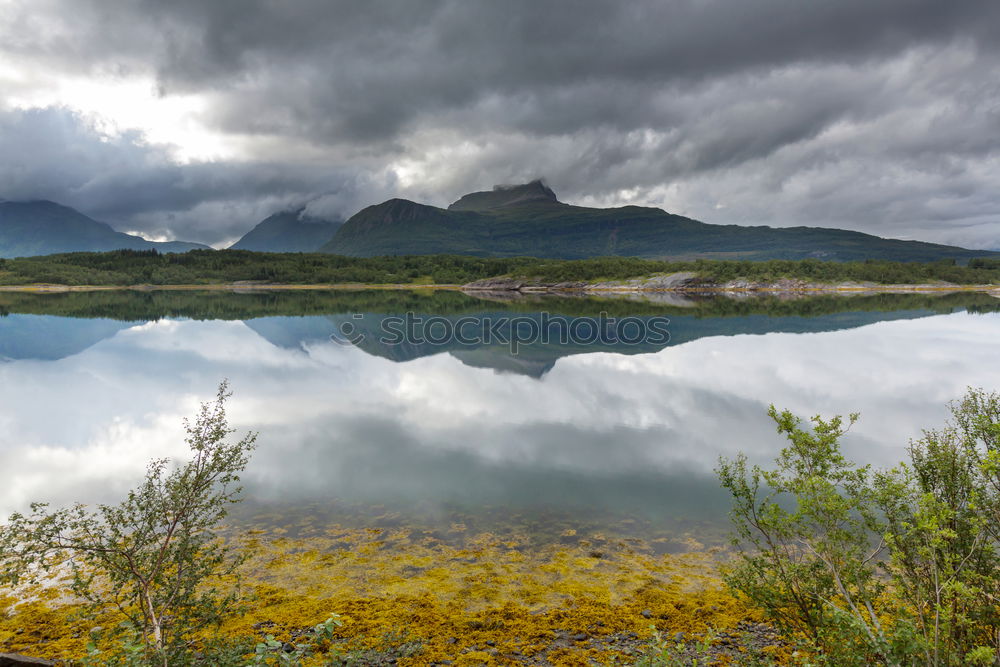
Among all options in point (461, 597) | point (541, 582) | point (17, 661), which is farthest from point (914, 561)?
point (17, 661)

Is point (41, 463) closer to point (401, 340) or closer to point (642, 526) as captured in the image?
point (642, 526)

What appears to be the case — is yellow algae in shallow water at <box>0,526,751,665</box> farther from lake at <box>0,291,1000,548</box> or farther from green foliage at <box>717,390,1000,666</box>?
green foliage at <box>717,390,1000,666</box>

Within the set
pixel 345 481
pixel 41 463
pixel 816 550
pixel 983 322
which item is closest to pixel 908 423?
pixel 816 550

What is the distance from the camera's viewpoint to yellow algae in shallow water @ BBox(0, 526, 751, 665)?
9.54 meters

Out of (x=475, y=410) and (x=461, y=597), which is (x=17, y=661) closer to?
(x=461, y=597)

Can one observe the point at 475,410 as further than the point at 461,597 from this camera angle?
Yes

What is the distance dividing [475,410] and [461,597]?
17.2m

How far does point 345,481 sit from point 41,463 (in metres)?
11.7

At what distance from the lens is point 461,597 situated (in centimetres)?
1113

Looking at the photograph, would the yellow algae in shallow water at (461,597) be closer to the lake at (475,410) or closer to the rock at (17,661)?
the lake at (475,410)

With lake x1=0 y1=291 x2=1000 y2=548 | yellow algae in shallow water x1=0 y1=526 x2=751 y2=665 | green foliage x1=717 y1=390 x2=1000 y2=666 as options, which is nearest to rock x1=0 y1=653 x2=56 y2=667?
yellow algae in shallow water x1=0 y1=526 x2=751 y2=665

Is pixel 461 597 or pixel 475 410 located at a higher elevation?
pixel 475 410

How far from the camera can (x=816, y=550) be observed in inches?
327

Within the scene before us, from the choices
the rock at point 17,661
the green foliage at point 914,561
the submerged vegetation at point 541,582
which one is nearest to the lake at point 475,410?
the submerged vegetation at point 541,582
